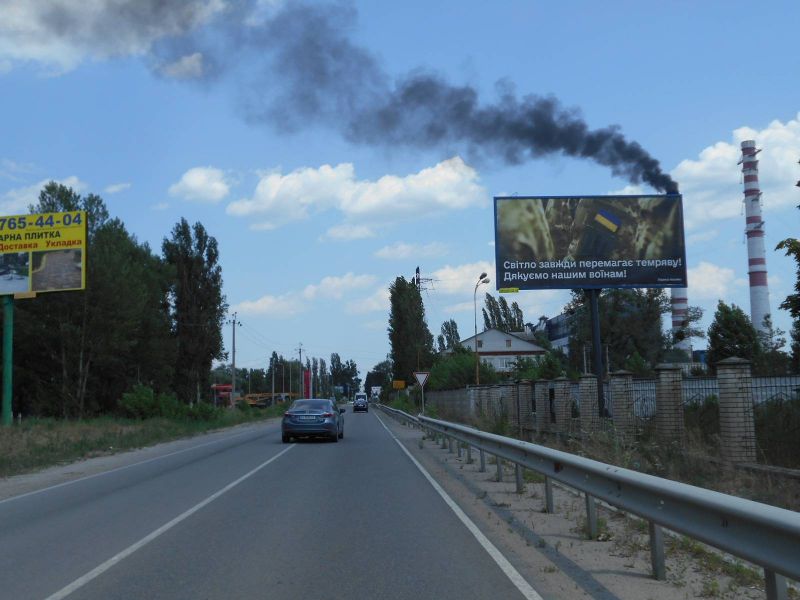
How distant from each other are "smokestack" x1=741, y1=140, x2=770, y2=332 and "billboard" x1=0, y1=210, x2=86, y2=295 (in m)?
51.9

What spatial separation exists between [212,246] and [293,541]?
210 ft

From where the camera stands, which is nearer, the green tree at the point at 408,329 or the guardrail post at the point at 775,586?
the guardrail post at the point at 775,586

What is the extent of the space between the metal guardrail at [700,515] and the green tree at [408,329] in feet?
258

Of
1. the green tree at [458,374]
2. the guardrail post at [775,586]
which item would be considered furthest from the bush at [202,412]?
the guardrail post at [775,586]

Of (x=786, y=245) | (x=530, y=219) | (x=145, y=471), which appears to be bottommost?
(x=145, y=471)

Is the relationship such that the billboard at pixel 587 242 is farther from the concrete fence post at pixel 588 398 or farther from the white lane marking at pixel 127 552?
the white lane marking at pixel 127 552

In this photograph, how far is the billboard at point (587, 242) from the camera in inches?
1065

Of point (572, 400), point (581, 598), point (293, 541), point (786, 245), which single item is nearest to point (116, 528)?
point (293, 541)

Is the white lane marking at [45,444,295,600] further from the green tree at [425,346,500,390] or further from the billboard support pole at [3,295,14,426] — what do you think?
the green tree at [425,346,500,390]


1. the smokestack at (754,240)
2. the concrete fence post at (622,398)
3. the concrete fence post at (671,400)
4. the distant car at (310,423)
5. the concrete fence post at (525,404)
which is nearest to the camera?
the concrete fence post at (671,400)

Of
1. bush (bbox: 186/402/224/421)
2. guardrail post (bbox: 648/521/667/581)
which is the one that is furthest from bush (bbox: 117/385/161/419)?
guardrail post (bbox: 648/521/667/581)

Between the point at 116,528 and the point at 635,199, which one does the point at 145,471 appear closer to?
the point at 116,528

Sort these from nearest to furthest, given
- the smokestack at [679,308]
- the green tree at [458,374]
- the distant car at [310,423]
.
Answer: the distant car at [310,423] < the green tree at [458,374] < the smokestack at [679,308]

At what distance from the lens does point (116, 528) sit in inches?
390
